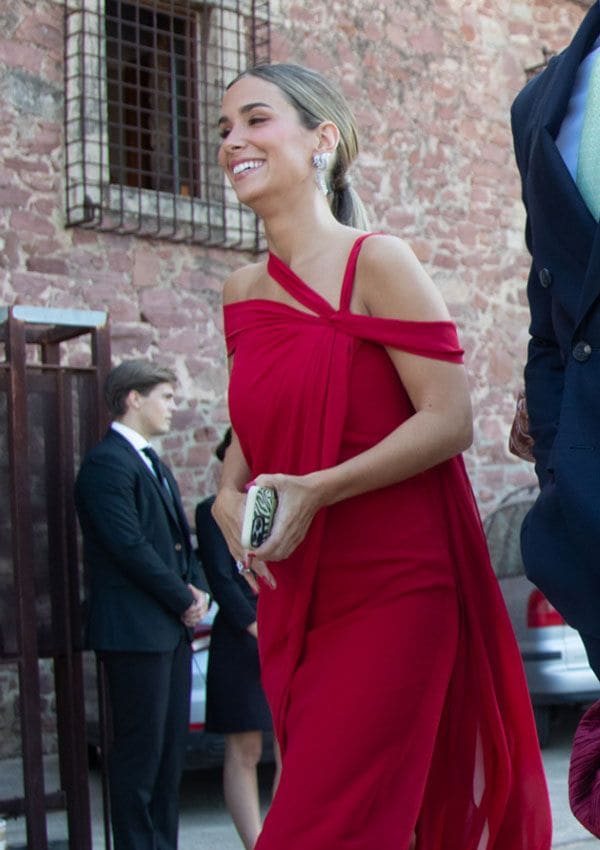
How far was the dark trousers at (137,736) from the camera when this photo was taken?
5691 mm

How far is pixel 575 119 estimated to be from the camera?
2.28 m

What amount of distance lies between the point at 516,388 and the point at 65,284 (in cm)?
457

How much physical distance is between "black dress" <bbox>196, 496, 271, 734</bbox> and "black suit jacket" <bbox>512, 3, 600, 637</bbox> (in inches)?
160

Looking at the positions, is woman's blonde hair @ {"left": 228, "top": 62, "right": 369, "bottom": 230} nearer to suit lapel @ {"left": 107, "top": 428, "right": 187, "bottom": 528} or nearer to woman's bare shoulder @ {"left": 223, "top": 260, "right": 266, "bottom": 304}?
woman's bare shoulder @ {"left": 223, "top": 260, "right": 266, "bottom": 304}

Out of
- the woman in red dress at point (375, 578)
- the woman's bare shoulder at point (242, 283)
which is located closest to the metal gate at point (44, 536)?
the woman's bare shoulder at point (242, 283)

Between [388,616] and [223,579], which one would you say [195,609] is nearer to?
[223,579]

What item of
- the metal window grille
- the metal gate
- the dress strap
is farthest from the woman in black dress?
the metal window grille

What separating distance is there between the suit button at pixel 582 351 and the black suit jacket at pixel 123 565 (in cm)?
377

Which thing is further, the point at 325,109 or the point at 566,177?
the point at 325,109

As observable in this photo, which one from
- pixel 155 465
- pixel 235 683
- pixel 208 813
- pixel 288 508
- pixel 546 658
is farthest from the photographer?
pixel 546 658

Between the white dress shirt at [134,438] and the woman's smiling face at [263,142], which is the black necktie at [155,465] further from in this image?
the woman's smiling face at [263,142]

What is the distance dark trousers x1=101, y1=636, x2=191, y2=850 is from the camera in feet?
18.7

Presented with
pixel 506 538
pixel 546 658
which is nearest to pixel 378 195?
pixel 506 538

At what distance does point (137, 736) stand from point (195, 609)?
20.3 inches
